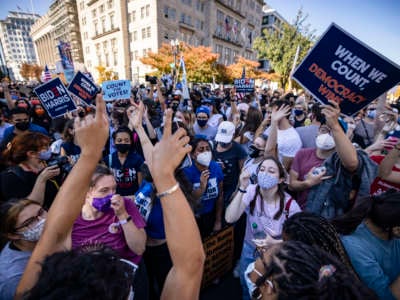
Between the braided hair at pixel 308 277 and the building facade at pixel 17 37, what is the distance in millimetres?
132593

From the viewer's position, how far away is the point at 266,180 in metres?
2.09

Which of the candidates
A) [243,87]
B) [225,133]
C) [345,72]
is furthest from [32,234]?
[243,87]

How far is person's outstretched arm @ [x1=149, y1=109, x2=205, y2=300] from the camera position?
2.77 ft

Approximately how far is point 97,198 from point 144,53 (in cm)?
3687

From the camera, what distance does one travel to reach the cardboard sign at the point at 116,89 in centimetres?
504

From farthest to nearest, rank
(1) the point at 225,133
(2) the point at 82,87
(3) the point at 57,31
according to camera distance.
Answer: (3) the point at 57,31 < (2) the point at 82,87 < (1) the point at 225,133

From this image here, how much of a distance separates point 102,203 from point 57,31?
71.4 m

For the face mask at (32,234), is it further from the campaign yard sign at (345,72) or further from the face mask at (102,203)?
the campaign yard sign at (345,72)

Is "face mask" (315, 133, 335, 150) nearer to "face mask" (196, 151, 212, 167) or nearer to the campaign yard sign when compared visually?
the campaign yard sign

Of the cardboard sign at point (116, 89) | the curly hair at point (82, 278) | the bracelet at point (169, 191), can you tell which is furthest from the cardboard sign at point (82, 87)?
the bracelet at point (169, 191)

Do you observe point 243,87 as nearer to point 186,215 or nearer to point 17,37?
point 186,215

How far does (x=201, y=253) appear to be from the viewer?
90 centimetres

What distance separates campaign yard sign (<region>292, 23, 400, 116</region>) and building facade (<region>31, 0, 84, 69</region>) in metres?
55.4

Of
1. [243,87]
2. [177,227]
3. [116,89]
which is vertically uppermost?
[243,87]
